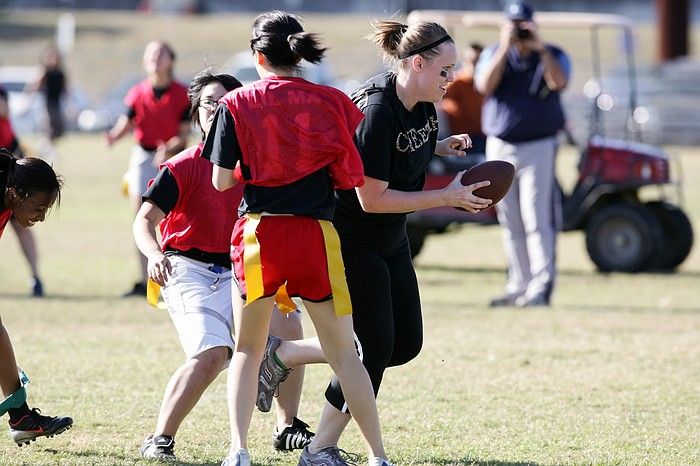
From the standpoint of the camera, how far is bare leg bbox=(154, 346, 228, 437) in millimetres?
5078

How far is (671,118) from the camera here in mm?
30078

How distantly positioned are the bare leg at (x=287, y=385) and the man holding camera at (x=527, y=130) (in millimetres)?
4504

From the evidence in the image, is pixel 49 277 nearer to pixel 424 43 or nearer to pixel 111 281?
pixel 111 281

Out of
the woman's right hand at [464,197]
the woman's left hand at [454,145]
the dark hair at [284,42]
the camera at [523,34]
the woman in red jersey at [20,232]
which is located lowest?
the woman in red jersey at [20,232]

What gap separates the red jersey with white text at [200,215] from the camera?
5.34 metres

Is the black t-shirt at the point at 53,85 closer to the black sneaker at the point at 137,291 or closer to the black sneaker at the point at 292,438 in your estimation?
the black sneaker at the point at 137,291

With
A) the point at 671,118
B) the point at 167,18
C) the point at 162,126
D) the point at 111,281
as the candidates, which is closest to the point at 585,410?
the point at 162,126

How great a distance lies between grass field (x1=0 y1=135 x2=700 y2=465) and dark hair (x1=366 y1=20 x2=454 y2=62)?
1.60 metres

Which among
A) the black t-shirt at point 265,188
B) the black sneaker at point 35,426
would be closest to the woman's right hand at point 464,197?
the black t-shirt at point 265,188

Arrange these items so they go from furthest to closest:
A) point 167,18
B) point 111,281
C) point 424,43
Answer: point 167,18, point 111,281, point 424,43

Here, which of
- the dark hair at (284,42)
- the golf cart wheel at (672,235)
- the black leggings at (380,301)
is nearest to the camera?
the dark hair at (284,42)

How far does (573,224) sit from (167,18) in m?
43.9

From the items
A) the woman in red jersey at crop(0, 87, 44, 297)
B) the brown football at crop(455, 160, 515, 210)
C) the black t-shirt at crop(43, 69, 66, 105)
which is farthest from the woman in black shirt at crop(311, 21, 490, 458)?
the black t-shirt at crop(43, 69, 66, 105)

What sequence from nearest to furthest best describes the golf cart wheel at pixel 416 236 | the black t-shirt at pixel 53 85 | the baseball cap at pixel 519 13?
the baseball cap at pixel 519 13 < the golf cart wheel at pixel 416 236 < the black t-shirt at pixel 53 85
